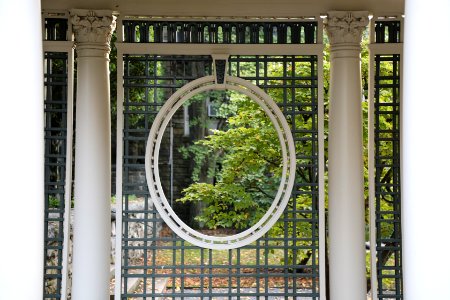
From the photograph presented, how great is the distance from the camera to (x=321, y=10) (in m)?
16.9

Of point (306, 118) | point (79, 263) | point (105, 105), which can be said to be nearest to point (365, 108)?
point (306, 118)

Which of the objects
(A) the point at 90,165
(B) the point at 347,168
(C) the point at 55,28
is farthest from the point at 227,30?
(A) the point at 90,165

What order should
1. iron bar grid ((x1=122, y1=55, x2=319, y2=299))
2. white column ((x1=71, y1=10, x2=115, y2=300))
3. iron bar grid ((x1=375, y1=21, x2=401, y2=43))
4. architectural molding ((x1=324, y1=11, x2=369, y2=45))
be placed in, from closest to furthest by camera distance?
white column ((x1=71, y1=10, x2=115, y2=300)) < architectural molding ((x1=324, y1=11, x2=369, y2=45)) < iron bar grid ((x1=122, y1=55, x2=319, y2=299)) < iron bar grid ((x1=375, y1=21, x2=401, y2=43))

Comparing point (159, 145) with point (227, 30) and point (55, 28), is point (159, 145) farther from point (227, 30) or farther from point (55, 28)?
point (55, 28)

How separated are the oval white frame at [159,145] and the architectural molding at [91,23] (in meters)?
2.42

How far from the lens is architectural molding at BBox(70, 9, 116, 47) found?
16312 millimetres

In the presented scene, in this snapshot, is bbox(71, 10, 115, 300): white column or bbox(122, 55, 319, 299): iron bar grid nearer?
bbox(71, 10, 115, 300): white column

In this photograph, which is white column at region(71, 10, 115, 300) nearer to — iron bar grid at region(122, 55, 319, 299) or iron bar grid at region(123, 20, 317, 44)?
iron bar grid at region(122, 55, 319, 299)
